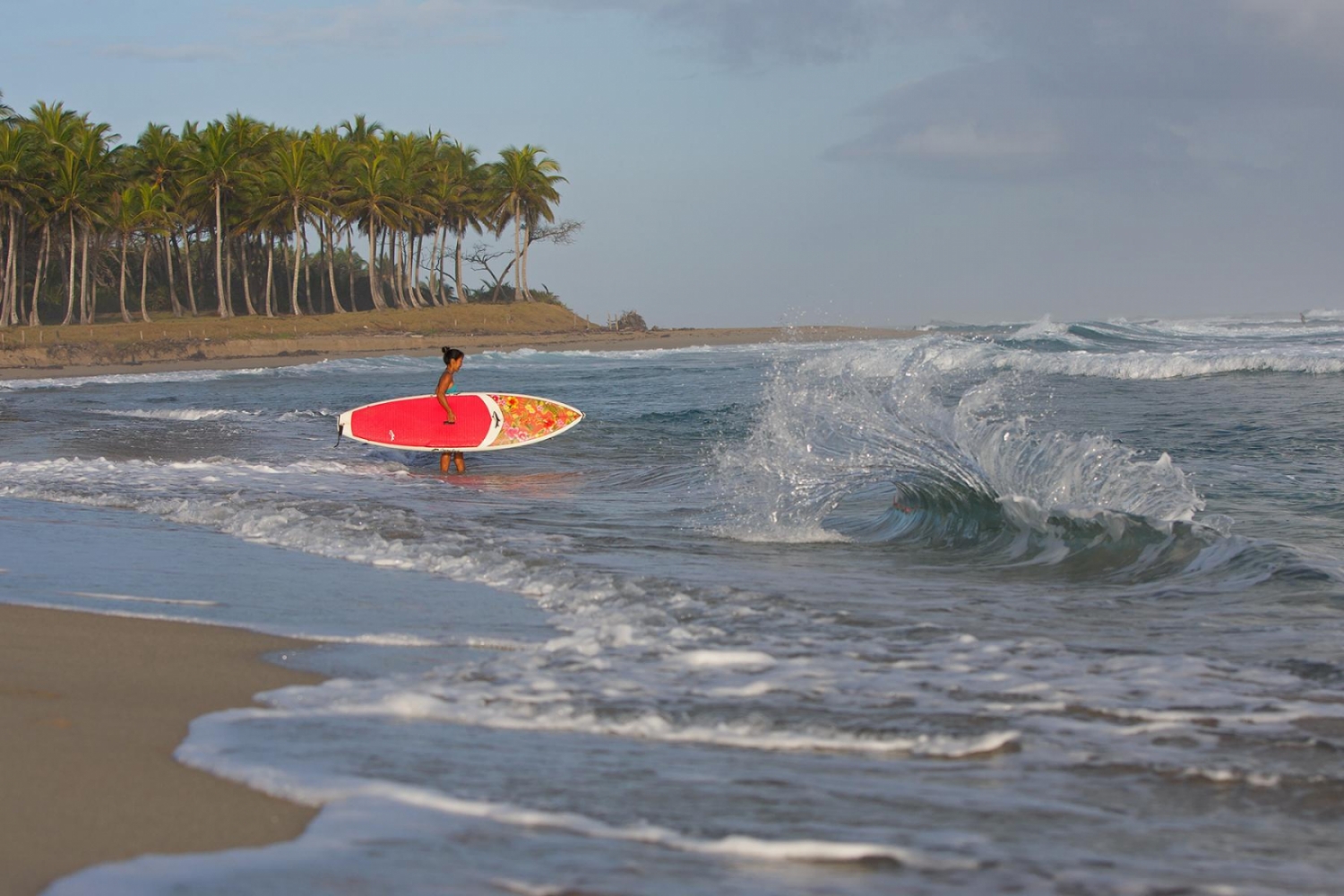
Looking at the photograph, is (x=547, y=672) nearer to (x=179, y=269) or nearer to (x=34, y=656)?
(x=34, y=656)

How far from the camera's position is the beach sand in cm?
257

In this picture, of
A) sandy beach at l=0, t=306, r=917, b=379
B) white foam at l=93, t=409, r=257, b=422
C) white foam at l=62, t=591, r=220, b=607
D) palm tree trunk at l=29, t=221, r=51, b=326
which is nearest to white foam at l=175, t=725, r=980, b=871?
white foam at l=62, t=591, r=220, b=607

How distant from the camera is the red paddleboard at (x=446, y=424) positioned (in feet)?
46.1

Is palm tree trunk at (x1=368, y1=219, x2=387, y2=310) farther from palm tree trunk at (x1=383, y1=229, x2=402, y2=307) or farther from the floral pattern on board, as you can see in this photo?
the floral pattern on board

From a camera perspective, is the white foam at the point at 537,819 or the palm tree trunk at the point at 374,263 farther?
the palm tree trunk at the point at 374,263

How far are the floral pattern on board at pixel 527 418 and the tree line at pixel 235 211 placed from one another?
4037 centimetres

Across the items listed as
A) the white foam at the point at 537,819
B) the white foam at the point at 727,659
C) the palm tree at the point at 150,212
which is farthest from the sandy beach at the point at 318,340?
the white foam at the point at 537,819

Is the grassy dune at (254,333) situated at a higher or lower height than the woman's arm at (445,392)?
higher

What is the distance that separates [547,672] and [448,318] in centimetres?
5884

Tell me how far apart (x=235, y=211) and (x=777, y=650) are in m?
59.2

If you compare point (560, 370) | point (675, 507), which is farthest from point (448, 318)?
point (675, 507)

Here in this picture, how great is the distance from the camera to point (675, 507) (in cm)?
988

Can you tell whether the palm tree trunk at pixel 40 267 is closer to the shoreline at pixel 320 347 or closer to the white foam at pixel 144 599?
the shoreline at pixel 320 347

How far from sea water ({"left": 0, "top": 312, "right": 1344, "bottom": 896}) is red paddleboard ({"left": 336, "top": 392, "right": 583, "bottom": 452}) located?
40.3 inches
